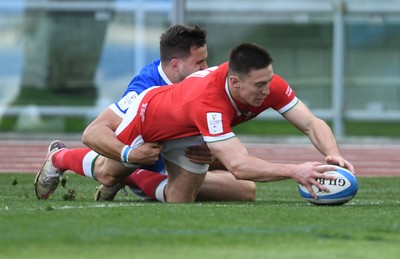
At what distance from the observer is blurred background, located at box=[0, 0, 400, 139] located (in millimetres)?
18844

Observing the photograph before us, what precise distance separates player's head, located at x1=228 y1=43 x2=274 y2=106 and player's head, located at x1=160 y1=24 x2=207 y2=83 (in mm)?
1352

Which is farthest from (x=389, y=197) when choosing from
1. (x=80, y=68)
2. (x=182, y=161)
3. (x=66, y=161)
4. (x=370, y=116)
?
(x=80, y=68)

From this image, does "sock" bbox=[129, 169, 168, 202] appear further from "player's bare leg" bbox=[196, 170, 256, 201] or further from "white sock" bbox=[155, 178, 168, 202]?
"player's bare leg" bbox=[196, 170, 256, 201]

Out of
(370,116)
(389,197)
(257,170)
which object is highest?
(257,170)

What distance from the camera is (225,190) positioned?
870 cm

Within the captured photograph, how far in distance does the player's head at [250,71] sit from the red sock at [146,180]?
1.33m

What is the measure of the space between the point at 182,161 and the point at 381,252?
308 cm

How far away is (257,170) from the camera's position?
7324mm

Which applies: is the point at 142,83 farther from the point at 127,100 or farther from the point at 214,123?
the point at 214,123

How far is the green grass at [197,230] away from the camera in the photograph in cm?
536

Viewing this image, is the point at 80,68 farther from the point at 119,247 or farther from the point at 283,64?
the point at 119,247

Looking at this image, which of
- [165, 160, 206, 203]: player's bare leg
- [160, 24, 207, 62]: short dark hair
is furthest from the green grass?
[160, 24, 207, 62]: short dark hair

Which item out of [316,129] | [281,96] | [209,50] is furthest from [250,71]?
[209,50]

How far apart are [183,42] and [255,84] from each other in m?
1.54
